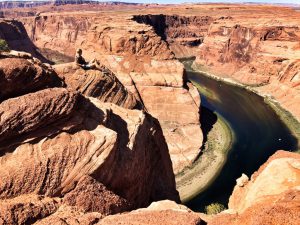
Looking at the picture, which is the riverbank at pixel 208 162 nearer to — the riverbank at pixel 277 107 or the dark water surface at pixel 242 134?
the dark water surface at pixel 242 134

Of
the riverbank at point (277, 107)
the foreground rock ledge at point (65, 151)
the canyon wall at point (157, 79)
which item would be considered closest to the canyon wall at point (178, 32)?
the riverbank at point (277, 107)

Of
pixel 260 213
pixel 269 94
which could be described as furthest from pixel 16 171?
pixel 269 94

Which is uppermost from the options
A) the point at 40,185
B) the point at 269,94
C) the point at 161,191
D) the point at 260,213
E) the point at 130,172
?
the point at 260,213

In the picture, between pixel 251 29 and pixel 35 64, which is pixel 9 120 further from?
pixel 251 29

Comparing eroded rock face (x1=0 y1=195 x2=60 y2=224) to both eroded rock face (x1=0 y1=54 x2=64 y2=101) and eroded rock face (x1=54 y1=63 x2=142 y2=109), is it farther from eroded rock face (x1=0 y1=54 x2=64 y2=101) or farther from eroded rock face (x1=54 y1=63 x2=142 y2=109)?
eroded rock face (x1=54 y1=63 x2=142 y2=109)

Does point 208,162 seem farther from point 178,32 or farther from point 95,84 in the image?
point 178,32

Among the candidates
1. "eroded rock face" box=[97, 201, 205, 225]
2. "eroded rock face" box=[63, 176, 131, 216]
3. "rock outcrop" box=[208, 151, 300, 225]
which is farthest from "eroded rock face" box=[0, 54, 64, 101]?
"rock outcrop" box=[208, 151, 300, 225]

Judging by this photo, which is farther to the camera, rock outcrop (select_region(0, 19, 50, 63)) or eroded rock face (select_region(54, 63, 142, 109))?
rock outcrop (select_region(0, 19, 50, 63))
